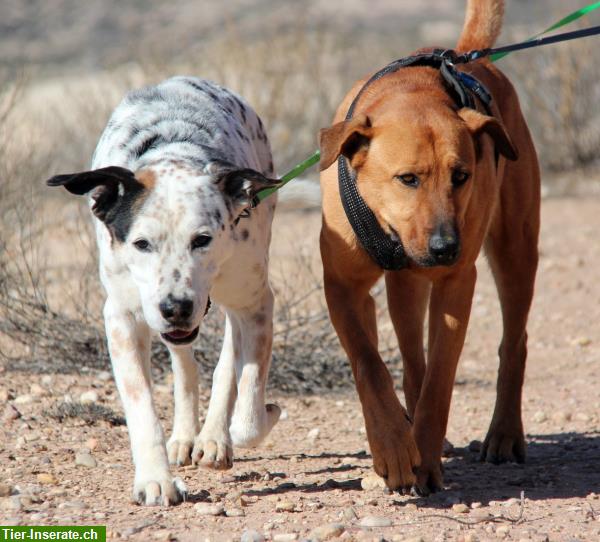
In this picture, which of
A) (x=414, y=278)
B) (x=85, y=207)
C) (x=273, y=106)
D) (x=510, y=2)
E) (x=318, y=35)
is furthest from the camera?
(x=510, y=2)

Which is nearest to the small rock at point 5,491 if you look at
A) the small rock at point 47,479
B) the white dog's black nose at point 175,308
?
the small rock at point 47,479

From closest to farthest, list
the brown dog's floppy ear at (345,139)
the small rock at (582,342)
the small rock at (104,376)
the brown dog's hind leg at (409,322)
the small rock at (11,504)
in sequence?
the small rock at (11,504) → the brown dog's floppy ear at (345,139) → the brown dog's hind leg at (409,322) → the small rock at (104,376) → the small rock at (582,342)

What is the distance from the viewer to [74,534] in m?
4.29

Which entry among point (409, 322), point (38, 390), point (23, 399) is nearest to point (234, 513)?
point (409, 322)

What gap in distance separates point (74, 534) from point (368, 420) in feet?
4.38

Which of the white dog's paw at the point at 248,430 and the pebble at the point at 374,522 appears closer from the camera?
the pebble at the point at 374,522

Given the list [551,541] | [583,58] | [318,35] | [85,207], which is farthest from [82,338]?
[583,58]

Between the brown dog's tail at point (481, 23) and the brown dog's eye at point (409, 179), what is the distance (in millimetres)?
1929

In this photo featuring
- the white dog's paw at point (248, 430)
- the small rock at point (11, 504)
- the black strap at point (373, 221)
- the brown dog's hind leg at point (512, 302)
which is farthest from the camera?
the brown dog's hind leg at point (512, 302)

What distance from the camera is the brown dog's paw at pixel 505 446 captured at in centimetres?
607

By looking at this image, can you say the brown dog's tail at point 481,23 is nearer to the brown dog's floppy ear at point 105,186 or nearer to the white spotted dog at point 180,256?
the white spotted dog at point 180,256

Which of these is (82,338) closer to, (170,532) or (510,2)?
(170,532)

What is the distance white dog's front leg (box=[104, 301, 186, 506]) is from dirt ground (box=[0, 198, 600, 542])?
0.09 meters

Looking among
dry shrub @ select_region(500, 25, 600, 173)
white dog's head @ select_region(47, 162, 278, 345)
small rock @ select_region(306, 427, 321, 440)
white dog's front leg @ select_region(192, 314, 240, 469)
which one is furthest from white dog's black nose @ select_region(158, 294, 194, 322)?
dry shrub @ select_region(500, 25, 600, 173)
